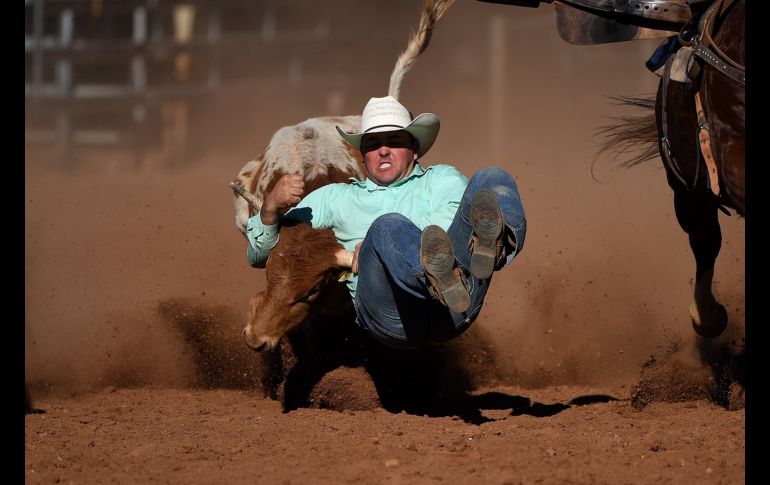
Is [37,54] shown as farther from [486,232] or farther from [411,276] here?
[486,232]

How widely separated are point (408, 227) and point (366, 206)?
0.59m

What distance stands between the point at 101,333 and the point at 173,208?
2651mm

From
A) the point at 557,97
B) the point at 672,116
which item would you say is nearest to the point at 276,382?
the point at 672,116

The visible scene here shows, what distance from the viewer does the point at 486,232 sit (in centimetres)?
364

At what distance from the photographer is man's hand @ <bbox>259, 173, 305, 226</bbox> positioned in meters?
4.16

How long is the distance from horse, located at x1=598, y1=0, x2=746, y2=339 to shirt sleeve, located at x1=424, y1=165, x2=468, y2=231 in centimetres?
97

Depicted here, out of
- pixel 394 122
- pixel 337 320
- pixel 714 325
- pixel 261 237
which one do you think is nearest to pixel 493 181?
pixel 394 122

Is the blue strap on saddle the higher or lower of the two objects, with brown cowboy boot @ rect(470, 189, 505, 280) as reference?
higher

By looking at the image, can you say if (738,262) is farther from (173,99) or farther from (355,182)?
(173,99)

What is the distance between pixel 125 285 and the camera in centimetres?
763

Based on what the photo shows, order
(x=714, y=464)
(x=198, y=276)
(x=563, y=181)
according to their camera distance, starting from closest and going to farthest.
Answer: (x=714, y=464) → (x=198, y=276) → (x=563, y=181)

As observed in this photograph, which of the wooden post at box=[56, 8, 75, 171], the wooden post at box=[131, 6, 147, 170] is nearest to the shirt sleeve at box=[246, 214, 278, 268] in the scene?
the wooden post at box=[56, 8, 75, 171]

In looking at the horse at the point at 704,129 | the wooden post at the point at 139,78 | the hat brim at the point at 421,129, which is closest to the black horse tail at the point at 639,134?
the horse at the point at 704,129

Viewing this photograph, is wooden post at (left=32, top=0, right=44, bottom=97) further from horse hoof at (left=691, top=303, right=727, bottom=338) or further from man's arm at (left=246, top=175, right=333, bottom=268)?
horse hoof at (left=691, top=303, right=727, bottom=338)
